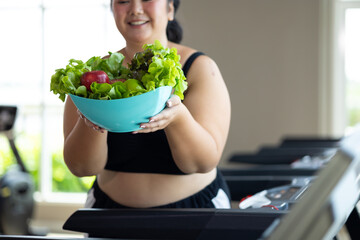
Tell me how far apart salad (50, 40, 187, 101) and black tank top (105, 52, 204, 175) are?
0.29m

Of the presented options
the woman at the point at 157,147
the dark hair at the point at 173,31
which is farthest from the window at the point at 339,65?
the woman at the point at 157,147

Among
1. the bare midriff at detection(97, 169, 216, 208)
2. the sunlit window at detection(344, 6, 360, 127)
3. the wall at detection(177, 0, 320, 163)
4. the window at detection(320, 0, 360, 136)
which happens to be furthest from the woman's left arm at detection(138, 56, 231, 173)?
the sunlit window at detection(344, 6, 360, 127)

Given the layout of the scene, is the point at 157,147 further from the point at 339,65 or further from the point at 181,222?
the point at 339,65

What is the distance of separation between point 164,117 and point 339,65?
4.01 meters

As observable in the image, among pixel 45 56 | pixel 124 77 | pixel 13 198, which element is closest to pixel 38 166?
pixel 45 56

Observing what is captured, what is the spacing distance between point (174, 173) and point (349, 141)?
878 mm

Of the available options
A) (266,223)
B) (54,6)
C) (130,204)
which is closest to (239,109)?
(54,6)

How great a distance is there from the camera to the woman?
1.36 m

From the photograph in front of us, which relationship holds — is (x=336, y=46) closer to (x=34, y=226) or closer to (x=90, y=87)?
(x=34, y=226)

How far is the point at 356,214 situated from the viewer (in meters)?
1.44

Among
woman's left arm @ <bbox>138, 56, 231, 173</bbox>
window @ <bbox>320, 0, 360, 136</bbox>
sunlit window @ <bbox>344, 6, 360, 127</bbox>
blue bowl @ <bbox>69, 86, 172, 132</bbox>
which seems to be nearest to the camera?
blue bowl @ <bbox>69, 86, 172, 132</bbox>

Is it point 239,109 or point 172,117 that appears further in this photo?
point 239,109

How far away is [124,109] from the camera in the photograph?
1.11 meters

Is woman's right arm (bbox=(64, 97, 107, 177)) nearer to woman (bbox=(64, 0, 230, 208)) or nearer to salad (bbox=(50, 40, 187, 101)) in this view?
woman (bbox=(64, 0, 230, 208))
